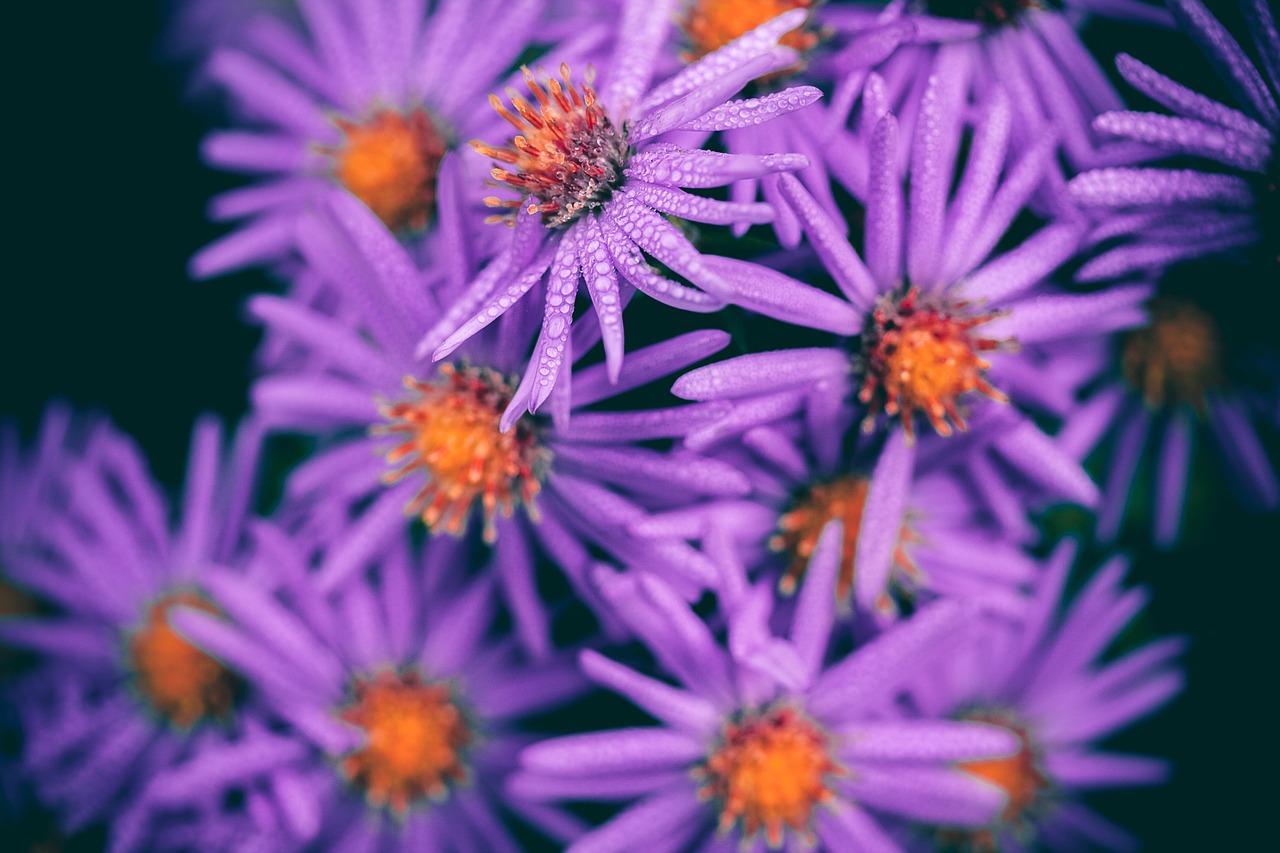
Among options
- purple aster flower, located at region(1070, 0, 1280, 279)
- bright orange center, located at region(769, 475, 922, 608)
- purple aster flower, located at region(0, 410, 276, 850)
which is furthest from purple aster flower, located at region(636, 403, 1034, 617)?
purple aster flower, located at region(0, 410, 276, 850)

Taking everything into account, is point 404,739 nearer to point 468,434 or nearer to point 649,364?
point 468,434

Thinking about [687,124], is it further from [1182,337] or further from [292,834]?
[292,834]

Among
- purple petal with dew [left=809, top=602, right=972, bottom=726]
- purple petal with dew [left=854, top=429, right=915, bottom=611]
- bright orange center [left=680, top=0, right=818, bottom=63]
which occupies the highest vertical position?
bright orange center [left=680, top=0, right=818, bottom=63]

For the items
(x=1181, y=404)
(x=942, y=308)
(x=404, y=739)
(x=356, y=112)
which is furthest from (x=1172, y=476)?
(x=356, y=112)

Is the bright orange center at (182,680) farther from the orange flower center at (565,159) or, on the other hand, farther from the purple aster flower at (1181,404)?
the purple aster flower at (1181,404)

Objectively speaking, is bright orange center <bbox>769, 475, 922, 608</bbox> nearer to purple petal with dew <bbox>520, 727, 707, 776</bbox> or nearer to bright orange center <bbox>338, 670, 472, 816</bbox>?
purple petal with dew <bbox>520, 727, 707, 776</bbox>

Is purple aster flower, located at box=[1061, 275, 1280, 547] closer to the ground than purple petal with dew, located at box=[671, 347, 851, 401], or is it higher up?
higher up

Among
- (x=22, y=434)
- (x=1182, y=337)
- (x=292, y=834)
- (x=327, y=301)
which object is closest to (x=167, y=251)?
(x=22, y=434)

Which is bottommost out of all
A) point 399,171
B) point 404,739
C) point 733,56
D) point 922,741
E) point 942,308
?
point 404,739

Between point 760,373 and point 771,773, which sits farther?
point 771,773
